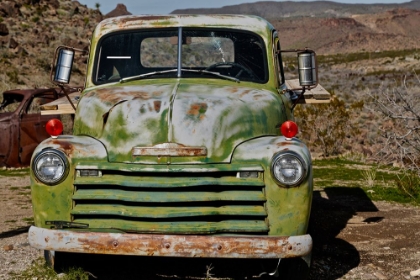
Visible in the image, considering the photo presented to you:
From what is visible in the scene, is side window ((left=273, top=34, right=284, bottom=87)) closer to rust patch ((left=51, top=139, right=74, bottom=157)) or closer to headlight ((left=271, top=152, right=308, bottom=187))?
headlight ((left=271, top=152, right=308, bottom=187))

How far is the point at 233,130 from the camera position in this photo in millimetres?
5164

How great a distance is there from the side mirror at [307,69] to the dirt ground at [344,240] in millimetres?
1465

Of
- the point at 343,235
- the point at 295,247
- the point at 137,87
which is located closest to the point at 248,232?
the point at 295,247

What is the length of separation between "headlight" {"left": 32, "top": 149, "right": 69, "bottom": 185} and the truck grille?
140 millimetres

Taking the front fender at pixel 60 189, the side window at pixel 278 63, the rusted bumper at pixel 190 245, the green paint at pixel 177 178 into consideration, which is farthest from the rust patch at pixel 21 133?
the rusted bumper at pixel 190 245

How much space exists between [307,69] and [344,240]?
6.74 feet

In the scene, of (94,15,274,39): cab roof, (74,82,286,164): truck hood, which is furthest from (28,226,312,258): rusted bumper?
(94,15,274,39): cab roof

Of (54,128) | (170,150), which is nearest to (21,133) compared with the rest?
(54,128)

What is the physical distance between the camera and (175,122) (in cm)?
506

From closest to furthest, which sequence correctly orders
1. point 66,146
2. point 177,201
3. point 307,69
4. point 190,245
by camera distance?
point 190,245 < point 177,201 < point 66,146 < point 307,69

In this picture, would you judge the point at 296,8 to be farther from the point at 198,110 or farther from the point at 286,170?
the point at 286,170

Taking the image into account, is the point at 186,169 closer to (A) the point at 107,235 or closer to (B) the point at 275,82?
(A) the point at 107,235

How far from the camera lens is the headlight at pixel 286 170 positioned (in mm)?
4824

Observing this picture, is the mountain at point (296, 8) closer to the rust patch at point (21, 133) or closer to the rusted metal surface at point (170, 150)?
the rust patch at point (21, 133)
